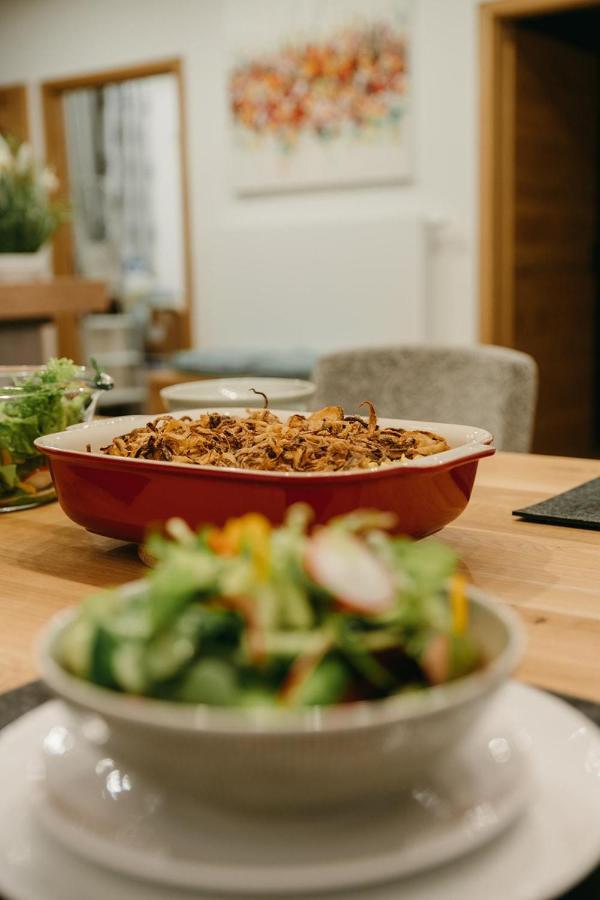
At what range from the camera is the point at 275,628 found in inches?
16.8

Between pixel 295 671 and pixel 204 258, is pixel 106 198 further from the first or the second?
pixel 295 671

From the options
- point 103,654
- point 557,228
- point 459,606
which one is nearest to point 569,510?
Answer: point 459,606

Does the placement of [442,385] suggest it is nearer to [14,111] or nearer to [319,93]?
[319,93]

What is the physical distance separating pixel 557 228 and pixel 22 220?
2552 millimetres

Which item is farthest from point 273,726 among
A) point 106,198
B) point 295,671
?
point 106,198

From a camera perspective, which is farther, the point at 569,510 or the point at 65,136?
the point at 65,136

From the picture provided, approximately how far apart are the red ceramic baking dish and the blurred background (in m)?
2.71

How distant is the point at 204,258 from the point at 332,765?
197 inches

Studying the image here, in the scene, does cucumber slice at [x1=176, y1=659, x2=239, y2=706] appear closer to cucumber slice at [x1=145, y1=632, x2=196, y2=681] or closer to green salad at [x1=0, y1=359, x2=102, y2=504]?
cucumber slice at [x1=145, y1=632, x2=196, y2=681]

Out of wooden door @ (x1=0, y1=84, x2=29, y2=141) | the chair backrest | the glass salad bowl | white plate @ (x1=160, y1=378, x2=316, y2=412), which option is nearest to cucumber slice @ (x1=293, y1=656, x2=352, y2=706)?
the glass salad bowl

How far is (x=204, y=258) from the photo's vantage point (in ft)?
17.3

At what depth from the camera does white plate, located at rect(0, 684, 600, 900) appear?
1.36 feet

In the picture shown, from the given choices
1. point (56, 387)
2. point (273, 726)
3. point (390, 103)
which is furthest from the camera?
point (390, 103)

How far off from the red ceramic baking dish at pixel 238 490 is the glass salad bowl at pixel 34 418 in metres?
0.18
